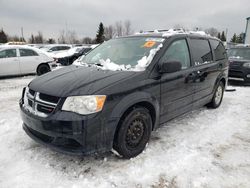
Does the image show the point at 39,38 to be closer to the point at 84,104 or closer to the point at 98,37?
the point at 98,37

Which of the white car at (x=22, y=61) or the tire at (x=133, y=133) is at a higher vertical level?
the white car at (x=22, y=61)

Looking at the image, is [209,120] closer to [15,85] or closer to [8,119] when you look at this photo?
[8,119]

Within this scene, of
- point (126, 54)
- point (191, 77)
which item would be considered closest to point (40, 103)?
point (126, 54)

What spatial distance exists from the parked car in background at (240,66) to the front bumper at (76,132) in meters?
7.62

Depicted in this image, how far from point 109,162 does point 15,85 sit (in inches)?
260

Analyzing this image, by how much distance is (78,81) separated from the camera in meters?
2.82

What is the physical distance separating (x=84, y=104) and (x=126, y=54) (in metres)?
1.41

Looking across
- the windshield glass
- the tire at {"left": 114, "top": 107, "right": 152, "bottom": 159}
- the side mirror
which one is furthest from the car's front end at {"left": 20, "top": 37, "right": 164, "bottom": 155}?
the windshield glass

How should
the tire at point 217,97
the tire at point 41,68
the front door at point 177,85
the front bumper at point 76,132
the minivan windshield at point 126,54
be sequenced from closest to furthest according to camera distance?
the front bumper at point 76,132
the minivan windshield at point 126,54
the front door at point 177,85
the tire at point 217,97
the tire at point 41,68

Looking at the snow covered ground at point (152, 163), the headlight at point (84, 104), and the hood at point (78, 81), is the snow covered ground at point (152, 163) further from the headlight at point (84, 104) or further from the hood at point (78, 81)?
the hood at point (78, 81)

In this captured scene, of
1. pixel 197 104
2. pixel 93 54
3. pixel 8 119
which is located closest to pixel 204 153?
pixel 197 104

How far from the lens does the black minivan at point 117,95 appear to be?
254 centimetres

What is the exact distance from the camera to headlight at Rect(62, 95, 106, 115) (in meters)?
2.51

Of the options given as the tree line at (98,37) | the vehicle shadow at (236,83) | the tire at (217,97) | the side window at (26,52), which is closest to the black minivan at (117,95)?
the tire at (217,97)
